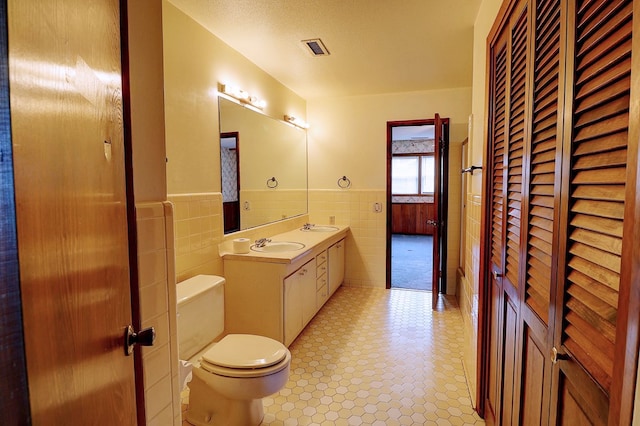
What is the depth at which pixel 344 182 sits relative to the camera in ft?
13.5

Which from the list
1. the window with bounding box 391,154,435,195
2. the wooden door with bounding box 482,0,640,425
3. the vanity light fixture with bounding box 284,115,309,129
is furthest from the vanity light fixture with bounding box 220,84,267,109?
the window with bounding box 391,154,435,195

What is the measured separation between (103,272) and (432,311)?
3.19 m

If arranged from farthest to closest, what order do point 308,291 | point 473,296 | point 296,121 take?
point 296,121
point 308,291
point 473,296

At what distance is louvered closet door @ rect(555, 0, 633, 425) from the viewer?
1.91 feet

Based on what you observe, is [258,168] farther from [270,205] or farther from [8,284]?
[8,284]

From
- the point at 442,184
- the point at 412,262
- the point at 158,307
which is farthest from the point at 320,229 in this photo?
the point at 158,307

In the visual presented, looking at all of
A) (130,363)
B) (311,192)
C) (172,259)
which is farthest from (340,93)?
(130,363)

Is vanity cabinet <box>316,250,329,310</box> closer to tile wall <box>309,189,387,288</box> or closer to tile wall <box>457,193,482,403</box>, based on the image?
tile wall <box>309,189,387,288</box>

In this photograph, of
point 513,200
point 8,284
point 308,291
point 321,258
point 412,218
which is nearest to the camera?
point 8,284

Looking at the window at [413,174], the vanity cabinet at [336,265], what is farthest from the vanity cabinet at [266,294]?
the window at [413,174]

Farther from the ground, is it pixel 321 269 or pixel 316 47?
pixel 316 47

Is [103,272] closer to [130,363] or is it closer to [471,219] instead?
[130,363]

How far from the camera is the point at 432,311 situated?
333cm

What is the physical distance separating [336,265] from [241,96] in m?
2.03
